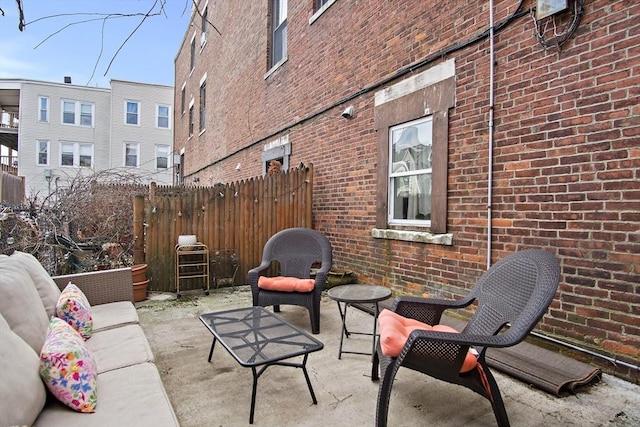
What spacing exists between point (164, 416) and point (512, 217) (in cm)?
318

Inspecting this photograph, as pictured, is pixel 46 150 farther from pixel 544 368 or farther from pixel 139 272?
pixel 544 368

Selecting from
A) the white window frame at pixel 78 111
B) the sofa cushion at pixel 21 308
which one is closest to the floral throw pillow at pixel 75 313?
the sofa cushion at pixel 21 308

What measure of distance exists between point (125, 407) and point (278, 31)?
8181mm

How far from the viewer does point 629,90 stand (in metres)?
2.60

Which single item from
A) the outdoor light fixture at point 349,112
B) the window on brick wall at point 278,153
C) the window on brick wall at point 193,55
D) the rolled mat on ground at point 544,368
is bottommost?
the rolled mat on ground at point 544,368

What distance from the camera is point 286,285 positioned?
3.85m

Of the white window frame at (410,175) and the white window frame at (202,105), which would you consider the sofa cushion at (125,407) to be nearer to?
the white window frame at (410,175)

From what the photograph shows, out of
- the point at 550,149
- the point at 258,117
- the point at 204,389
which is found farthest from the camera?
the point at 258,117

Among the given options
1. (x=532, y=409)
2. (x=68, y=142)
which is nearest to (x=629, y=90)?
(x=532, y=409)

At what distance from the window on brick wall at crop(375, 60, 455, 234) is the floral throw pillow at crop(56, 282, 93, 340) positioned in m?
3.42

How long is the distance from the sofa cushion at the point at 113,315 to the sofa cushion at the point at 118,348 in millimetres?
90

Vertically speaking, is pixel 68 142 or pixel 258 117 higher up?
pixel 68 142

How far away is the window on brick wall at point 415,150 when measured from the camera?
4.04m

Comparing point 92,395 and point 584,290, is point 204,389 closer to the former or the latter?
point 92,395
